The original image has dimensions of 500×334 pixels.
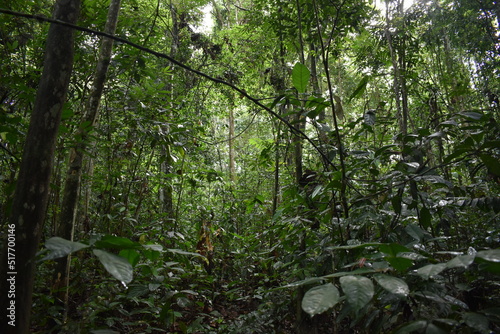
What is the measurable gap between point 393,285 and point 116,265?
23.2 inches

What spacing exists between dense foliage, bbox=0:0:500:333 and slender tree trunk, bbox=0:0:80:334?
0.21 meters

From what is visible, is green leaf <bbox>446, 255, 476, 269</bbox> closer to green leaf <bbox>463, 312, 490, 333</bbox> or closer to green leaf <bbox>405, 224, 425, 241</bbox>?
green leaf <bbox>463, 312, 490, 333</bbox>

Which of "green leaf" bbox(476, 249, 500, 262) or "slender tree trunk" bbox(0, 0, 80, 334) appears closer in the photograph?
"green leaf" bbox(476, 249, 500, 262)

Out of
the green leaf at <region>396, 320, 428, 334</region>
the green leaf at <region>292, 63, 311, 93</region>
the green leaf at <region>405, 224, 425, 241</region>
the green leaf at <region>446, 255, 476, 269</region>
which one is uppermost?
the green leaf at <region>292, 63, 311, 93</region>

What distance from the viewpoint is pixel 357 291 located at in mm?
652

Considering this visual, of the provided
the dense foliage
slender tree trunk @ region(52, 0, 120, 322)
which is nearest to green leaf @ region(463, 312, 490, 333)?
the dense foliage

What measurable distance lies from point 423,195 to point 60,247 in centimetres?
168

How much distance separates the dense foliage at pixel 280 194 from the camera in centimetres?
105

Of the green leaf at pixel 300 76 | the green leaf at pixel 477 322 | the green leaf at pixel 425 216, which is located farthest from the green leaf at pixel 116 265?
the green leaf at pixel 425 216

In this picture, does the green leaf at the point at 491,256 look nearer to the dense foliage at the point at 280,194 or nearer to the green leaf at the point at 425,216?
the dense foliage at the point at 280,194

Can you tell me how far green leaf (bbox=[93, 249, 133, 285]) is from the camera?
644mm

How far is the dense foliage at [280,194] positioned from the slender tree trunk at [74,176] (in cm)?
7

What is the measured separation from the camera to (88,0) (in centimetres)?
291

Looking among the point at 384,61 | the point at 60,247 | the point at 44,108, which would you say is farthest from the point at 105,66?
the point at 384,61
